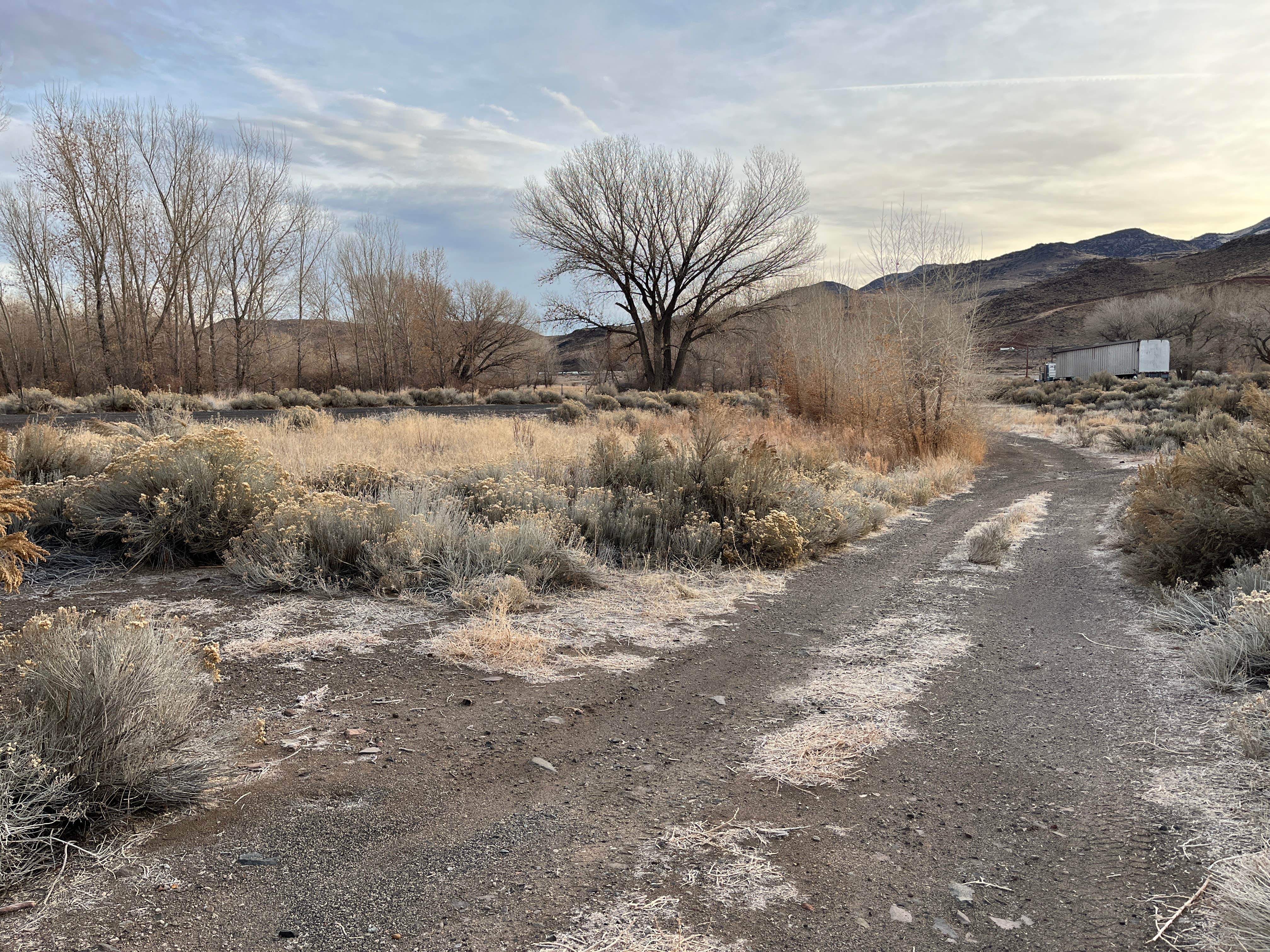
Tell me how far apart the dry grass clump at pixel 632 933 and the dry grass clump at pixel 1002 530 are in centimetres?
642

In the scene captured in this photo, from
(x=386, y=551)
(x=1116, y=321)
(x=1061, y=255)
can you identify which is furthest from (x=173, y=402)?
(x=1061, y=255)

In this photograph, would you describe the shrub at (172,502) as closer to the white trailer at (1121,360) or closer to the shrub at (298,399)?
the shrub at (298,399)

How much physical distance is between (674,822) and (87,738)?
212 cm

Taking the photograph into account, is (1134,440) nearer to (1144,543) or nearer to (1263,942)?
(1144,543)

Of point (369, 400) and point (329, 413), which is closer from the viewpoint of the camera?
point (329, 413)

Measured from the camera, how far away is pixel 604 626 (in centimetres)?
514

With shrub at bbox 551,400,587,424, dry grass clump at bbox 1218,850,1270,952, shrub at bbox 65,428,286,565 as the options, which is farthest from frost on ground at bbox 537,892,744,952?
shrub at bbox 551,400,587,424

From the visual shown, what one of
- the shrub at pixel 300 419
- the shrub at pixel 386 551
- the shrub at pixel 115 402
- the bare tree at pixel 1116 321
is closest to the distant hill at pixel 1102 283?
the bare tree at pixel 1116 321

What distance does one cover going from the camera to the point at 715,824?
106 inches

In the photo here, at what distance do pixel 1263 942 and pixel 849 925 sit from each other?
3.41 ft

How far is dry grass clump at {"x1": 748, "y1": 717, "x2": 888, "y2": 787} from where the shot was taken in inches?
122

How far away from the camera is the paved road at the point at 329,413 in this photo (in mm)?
14602

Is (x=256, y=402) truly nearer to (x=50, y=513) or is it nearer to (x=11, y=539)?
(x=50, y=513)

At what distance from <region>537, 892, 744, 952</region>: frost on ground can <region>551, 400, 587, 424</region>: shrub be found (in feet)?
50.6
